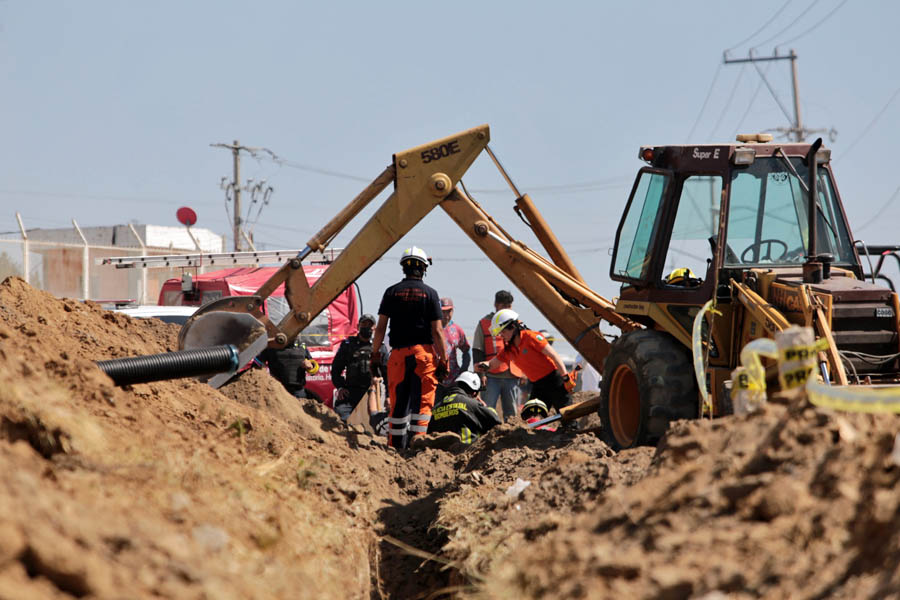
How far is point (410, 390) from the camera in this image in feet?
35.6

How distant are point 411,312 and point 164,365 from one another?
4.22 meters

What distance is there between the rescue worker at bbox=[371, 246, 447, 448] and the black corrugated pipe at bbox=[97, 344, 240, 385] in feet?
11.6

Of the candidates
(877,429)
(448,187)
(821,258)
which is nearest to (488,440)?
(448,187)

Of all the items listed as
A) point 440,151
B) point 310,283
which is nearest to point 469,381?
point 440,151

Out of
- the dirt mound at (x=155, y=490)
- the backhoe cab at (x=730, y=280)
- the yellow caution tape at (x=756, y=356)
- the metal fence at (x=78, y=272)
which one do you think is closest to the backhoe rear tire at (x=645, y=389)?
the backhoe cab at (x=730, y=280)

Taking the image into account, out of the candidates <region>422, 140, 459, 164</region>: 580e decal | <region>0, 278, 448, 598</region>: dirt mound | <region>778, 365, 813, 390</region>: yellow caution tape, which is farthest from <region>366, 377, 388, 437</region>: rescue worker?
<region>778, 365, 813, 390</region>: yellow caution tape

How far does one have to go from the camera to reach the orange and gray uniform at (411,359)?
1074cm

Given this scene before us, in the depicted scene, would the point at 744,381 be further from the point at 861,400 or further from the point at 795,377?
the point at 861,400

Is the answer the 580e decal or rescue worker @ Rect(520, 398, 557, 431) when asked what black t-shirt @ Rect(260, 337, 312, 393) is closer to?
rescue worker @ Rect(520, 398, 557, 431)

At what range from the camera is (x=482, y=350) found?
13.8m

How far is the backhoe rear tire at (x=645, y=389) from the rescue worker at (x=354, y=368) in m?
5.21

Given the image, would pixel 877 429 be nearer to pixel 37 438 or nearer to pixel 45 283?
pixel 37 438

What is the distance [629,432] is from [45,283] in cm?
1922

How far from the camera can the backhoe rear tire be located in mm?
7641
